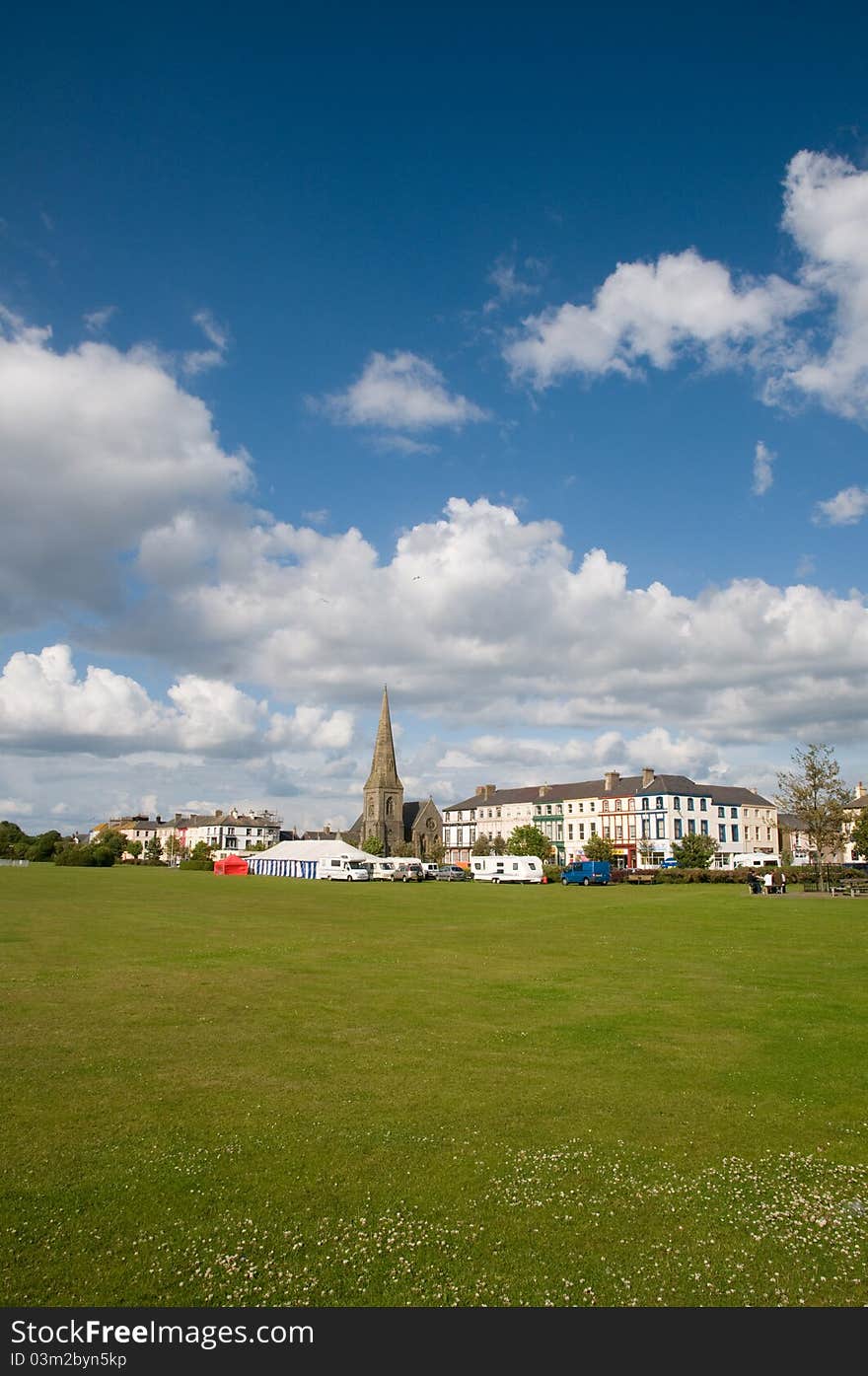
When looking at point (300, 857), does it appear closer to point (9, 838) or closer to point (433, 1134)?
point (433, 1134)

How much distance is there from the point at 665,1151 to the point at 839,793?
58.6m

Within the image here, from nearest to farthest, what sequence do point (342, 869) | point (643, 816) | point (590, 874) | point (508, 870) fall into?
point (590, 874) → point (508, 870) → point (342, 869) → point (643, 816)

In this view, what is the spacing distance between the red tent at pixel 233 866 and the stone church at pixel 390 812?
7323 cm

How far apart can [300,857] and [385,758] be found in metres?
91.8

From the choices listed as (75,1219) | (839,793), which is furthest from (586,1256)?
(839,793)

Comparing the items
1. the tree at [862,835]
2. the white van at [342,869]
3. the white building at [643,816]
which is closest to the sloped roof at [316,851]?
the white van at [342,869]

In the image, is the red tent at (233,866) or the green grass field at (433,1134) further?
the red tent at (233,866)

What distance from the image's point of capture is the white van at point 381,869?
83.2 meters

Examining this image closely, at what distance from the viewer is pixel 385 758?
595ft

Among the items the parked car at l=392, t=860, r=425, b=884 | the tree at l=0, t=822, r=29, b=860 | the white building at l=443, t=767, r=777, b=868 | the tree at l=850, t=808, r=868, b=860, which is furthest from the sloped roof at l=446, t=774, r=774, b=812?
the tree at l=0, t=822, r=29, b=860

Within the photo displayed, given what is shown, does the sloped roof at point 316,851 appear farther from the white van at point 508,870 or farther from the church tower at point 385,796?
the church tower at point 385,796

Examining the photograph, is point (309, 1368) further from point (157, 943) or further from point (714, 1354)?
point (157, 943)

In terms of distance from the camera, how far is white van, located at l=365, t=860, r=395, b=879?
83.2m

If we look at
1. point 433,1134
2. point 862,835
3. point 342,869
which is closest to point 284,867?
point 342,869
